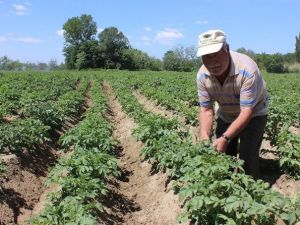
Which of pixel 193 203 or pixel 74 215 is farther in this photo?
pixel 74 215

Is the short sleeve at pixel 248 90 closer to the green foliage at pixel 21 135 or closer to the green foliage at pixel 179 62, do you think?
the green foliage at pixel 21 135

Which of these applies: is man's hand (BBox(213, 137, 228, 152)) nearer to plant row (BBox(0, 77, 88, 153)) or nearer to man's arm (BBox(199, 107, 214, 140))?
man's arm (BBox(199, 107, 214, 140))

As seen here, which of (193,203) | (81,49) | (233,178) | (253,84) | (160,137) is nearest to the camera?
(193,203)

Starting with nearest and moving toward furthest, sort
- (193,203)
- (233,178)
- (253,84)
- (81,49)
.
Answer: (193,203), (233,178), (253,84), (81,49)

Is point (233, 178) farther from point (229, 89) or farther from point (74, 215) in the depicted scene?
point (74, 215)

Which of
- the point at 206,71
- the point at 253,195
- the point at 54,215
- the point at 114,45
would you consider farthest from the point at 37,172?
the point at 114,45

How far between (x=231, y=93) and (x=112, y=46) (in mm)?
65975

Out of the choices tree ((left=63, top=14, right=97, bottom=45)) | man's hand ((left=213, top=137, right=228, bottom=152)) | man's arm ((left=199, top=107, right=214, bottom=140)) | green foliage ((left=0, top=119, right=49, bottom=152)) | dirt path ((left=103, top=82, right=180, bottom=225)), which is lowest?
dirt path ((left=103, top=82, right=180, bottom=225))

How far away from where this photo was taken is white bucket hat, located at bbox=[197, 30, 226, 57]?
4219 millimetres

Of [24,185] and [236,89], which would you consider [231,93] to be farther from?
[24,185]

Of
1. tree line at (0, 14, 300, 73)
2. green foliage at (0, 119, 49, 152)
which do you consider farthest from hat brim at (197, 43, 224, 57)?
tree line at (0, 14, 300, 73)

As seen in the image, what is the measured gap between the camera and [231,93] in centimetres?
490

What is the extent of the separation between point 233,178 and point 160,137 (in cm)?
347

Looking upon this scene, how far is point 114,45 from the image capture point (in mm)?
70125
